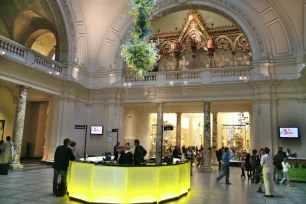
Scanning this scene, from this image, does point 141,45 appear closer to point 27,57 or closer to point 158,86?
point 27,57

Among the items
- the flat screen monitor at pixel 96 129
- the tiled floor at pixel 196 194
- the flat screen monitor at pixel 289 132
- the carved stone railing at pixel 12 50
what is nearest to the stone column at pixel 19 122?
the carved stone railing at pixel 12 50

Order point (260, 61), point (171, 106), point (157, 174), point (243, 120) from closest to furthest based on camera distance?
1. point (157, 174)
2. point (260, 61)
3. point (171, 106)
4. point (243, 120)

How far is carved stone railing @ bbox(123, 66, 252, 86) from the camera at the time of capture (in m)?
13.7

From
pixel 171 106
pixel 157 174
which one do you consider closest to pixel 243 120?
pixel 171 106

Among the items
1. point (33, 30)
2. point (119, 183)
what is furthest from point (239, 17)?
point (33, 30)

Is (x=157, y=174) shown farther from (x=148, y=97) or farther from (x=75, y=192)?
(x=148, y=97)

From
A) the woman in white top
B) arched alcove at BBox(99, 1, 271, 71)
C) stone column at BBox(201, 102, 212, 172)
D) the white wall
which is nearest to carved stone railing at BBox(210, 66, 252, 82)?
arched alcove at BBox(99, 1, 271, 71)

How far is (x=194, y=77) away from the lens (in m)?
14.4

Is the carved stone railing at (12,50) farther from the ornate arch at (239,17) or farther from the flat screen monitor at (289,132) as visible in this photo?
the flat screen monitor at (289,132)

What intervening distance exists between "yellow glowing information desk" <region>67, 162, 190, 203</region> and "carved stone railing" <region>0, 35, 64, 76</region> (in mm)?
6565

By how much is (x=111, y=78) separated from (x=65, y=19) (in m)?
4.06

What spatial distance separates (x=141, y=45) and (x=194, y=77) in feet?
27.4

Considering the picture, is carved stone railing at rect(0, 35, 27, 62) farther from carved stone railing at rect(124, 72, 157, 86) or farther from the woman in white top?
the woman in white top

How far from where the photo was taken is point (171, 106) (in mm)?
18500
